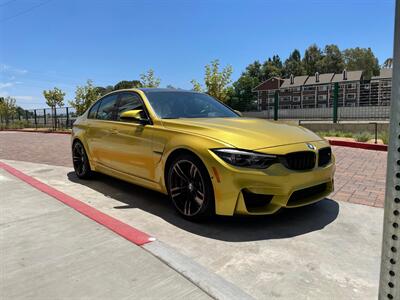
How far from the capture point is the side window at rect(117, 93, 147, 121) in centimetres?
480

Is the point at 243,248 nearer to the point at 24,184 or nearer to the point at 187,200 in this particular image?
the point at 187,200

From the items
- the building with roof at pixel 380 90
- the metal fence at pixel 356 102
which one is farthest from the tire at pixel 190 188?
the building with roof at pixel 380 90

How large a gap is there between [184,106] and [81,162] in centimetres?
254

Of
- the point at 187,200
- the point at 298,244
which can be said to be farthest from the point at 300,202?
the point at 187,200

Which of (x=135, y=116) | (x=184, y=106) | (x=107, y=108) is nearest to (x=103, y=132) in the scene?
(x=107, y=108)

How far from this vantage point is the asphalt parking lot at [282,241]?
256cm

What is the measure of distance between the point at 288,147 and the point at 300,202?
606 millimetres

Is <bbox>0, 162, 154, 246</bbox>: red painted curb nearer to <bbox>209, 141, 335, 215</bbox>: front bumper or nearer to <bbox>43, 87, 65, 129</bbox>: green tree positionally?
<bbox>209, 141, 335, 215</bbox>: front bumper

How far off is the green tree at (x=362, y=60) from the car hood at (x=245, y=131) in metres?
106

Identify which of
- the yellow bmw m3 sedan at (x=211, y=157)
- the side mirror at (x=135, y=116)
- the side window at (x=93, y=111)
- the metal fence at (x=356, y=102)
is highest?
the metal fence at (x=356, y=102)

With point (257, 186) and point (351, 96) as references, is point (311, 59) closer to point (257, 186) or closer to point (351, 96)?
point (351, 96)

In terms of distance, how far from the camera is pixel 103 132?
17.7 ft

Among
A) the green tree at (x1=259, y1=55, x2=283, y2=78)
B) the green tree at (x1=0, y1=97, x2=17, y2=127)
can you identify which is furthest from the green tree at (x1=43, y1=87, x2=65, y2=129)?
the green tree at (x1=259, y1=55, x2=283, y2=78)

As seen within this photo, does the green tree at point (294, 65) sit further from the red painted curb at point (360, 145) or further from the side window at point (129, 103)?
the side window at point (129, 103)
